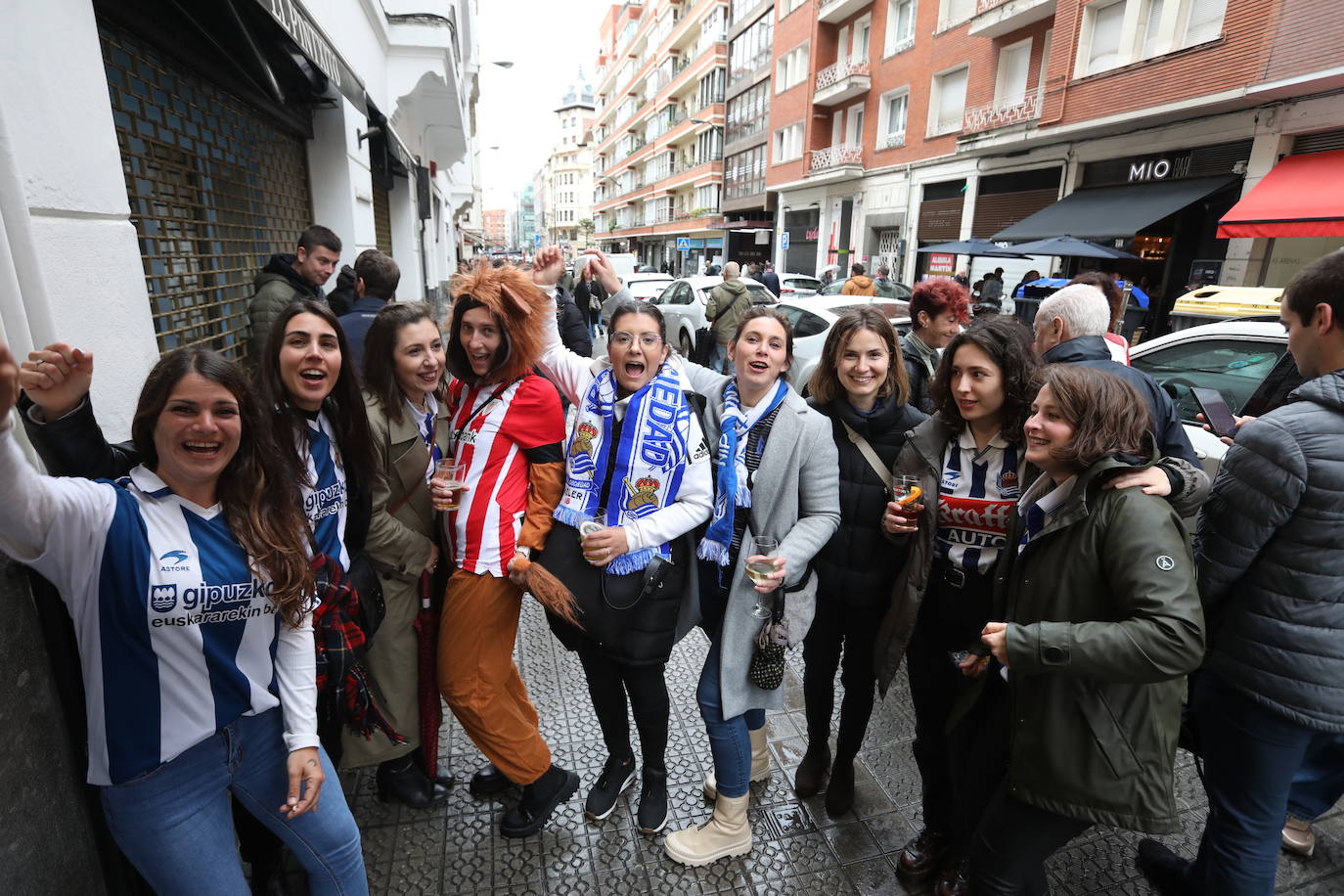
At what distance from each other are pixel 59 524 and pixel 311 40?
3803 millimetres

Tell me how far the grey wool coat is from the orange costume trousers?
2.57ft

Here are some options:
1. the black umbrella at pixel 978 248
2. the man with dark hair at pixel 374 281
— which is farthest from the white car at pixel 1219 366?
the black umbrella at pixel 978 248

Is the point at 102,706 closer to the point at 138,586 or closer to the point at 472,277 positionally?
the point at 138,586

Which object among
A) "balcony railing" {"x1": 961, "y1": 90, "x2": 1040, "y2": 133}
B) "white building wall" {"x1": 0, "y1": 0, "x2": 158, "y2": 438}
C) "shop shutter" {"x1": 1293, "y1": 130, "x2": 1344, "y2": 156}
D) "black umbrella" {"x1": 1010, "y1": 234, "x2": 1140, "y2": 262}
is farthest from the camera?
"balcony railing" {"x1": 961, "y1": 90, "x2": 1040, "y2": 133}

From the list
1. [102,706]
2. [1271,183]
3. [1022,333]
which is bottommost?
[102,706]

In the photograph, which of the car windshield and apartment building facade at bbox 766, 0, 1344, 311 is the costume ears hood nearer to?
the car windshield

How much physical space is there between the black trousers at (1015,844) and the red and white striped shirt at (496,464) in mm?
1708

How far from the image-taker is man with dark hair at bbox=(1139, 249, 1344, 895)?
5.98 ft

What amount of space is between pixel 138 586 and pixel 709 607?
1765mm

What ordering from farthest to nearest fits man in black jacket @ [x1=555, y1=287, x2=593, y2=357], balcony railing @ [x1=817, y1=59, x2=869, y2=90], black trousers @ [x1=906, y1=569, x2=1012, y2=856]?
balcony railing @ [x1=817, y1=59, x2=869, y2=90] < man in black jacket @ [x1=555, y1=287, x2=593, y2=357] < black trousers @ [x1=906, y1=569, x2=1012, y2=856]

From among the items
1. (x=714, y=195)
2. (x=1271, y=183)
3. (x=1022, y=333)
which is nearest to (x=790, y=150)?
(x=714, y=195)

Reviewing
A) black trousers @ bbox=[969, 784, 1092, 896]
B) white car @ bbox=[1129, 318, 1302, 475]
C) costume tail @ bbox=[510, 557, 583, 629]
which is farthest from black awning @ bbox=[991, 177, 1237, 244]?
costume tail @ bbox=[510, 557, 583, 629]

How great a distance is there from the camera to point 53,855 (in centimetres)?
163

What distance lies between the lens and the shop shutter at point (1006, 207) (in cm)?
1645
